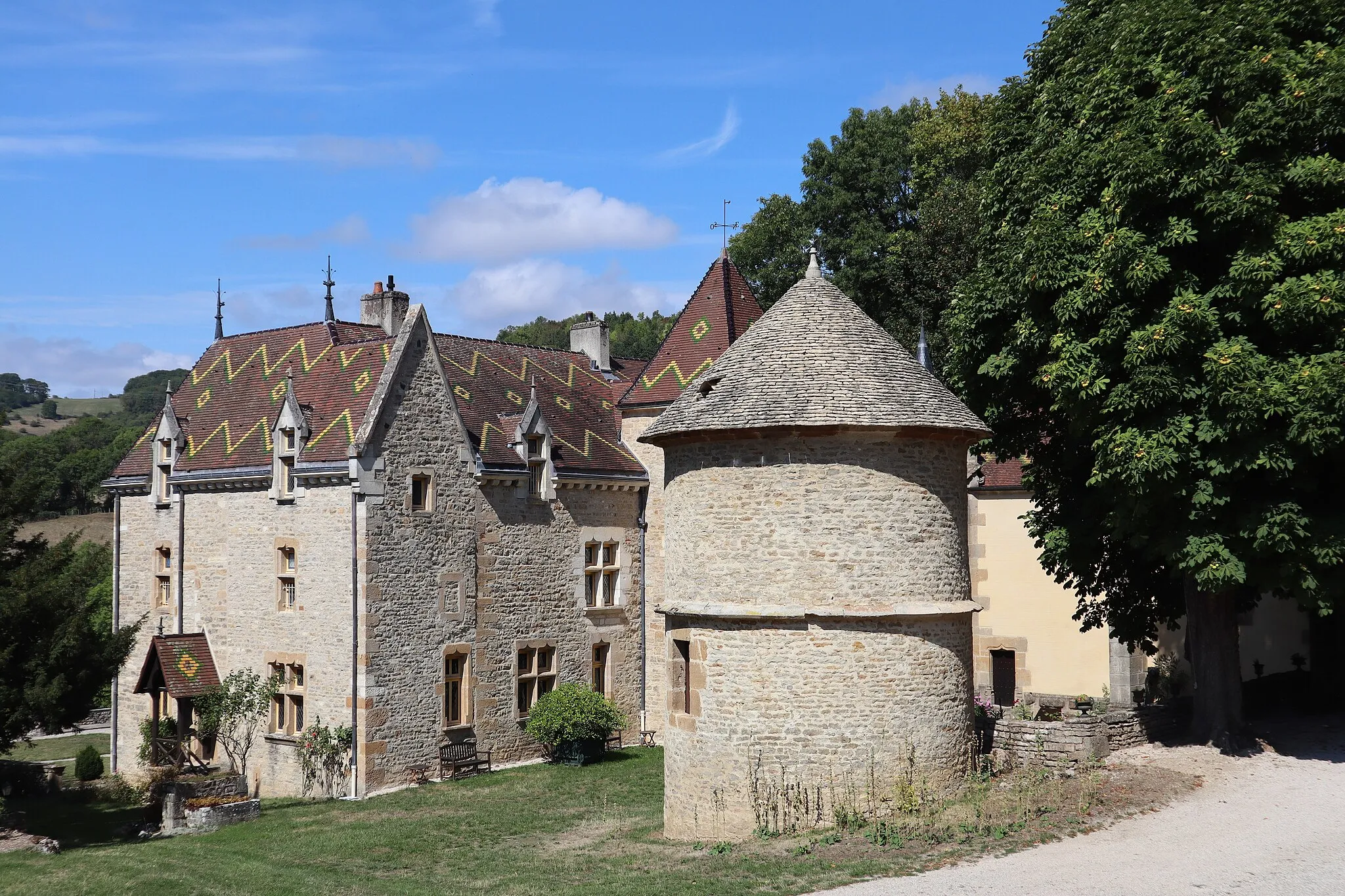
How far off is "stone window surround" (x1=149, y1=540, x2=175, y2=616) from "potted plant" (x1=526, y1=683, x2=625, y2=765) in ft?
29.2

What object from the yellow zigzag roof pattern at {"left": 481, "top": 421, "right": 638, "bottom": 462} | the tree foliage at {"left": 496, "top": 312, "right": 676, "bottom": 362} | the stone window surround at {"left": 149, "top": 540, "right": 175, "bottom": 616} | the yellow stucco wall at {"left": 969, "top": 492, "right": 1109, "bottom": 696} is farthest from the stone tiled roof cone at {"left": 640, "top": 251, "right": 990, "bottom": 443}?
the tree foliage at {"left": 496, "top": 312, "right": 676, "bottom": 362}

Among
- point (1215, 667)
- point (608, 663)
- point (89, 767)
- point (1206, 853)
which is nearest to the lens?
point (1206, 853)

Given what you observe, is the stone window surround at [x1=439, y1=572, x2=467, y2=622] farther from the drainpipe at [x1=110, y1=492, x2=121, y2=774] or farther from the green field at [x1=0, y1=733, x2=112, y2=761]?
the green field at [x1=0, y1=733, x2=112, y2=761]

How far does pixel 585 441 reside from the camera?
29.2 metres

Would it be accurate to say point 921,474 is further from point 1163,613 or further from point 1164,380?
point 1163,613

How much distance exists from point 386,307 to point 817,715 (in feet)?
57.1

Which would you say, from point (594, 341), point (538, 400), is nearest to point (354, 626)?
point (538, 400)

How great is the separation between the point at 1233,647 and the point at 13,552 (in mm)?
21453

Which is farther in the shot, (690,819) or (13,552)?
(13,552)

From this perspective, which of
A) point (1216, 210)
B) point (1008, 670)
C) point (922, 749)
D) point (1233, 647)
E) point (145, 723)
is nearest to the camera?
point (1216, 210)

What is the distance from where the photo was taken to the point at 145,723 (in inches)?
1040

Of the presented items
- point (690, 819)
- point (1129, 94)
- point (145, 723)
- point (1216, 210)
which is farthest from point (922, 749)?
point (145, 723)

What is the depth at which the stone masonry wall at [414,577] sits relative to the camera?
2342 cm

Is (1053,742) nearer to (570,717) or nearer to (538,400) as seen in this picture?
(570,717)
